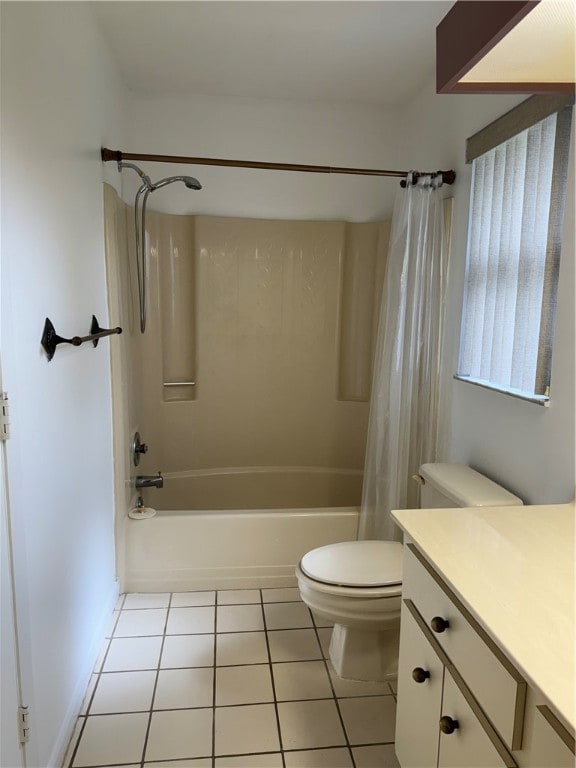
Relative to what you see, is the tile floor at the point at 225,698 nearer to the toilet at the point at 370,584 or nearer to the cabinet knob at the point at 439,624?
the toilet at the point at 370,584

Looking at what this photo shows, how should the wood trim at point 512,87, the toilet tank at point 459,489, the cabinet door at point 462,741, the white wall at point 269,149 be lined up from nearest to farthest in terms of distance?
the cabinet door at point 462,741 → the wood trim at point 512,87 → the toilet tank at point 459,489 → the white wall at point 269,149

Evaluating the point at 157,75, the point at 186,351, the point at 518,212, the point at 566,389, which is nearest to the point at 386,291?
the point at 518,212

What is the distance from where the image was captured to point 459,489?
185 centimetres

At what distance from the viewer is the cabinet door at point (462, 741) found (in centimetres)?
101

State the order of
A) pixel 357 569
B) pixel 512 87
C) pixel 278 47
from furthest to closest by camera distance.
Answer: pixel 278 47, pixel 357 569, pixel 512 87

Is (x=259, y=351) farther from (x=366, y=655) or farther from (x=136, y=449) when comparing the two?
(x=366, y=655)

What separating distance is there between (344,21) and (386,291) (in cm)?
106

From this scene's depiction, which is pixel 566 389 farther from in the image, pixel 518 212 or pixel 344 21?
pixel 344 21

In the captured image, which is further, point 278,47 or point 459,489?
point 278,47

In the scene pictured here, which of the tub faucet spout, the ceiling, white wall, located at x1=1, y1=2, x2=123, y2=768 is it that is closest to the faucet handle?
the tub faucet spout

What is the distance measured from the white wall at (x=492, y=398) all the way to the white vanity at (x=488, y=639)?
21cm

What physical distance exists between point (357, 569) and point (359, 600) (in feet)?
0.43

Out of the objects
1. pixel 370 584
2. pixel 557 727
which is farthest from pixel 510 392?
pixel 557 727

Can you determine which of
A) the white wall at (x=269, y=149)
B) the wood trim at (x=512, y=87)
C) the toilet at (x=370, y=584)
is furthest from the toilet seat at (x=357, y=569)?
the white wall at (x=269, y=149)
